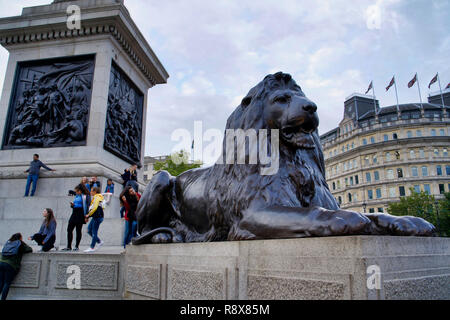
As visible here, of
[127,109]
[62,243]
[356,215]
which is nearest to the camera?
[356,215]

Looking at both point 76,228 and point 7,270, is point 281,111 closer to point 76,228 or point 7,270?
point 7,270

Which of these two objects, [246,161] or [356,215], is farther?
[246,161]

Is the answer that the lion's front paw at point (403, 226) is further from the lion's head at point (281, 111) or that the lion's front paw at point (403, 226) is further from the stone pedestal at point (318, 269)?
the lion's head at point (281, 111)

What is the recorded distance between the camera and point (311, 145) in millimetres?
3479

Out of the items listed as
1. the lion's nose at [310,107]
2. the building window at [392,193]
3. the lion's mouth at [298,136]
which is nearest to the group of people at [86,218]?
the lion's mouth at [298,136]

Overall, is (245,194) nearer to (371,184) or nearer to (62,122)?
(62,122)

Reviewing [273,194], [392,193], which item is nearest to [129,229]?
[273,194]

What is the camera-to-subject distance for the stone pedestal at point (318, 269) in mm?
2062

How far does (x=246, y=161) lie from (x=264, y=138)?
1.06ft

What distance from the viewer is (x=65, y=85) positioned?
13.3 meters

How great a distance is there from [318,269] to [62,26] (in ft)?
48.2

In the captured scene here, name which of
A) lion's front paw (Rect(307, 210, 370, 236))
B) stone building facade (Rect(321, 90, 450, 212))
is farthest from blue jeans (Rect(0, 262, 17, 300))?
stone building facade (Rect(321, 90, 450, 212))
